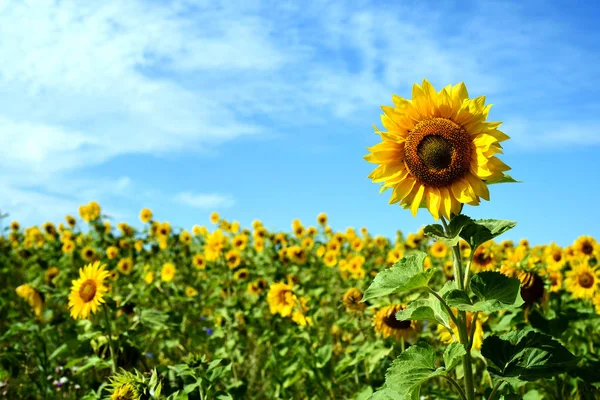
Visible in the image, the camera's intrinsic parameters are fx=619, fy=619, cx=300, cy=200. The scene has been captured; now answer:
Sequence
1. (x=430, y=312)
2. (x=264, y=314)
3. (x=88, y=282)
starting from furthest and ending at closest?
(x=264, y=314) → (x=88, y=282) → (x=430, y=312)

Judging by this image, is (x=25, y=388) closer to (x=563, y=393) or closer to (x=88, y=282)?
(x=88, y=282)

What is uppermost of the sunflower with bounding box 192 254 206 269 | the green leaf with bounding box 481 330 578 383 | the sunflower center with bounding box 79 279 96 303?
the sunflower with bounding box 192 254 206 269

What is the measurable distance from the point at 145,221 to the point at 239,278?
3.70 meters

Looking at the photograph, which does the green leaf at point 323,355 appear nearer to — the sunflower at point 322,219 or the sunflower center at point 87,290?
the sunflower center at point 87,290

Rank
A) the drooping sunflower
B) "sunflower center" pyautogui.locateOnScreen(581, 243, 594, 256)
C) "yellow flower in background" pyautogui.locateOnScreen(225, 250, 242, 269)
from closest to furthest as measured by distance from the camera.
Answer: the drooping sunflower < "sunflower center" pyautogui.locateOnScreen(581, 243, 594, 256) < "yellow flower in background" pyautogui.locateOnScreen(225, 250, 242, 269)

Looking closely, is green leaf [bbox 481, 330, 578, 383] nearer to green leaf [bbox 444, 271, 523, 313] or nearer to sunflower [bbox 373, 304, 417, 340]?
green leaf [bbox 444, 271, 523, 313]

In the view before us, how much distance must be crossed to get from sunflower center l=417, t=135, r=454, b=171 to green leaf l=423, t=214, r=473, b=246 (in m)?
0.21

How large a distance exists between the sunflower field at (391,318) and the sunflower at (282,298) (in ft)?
0.04

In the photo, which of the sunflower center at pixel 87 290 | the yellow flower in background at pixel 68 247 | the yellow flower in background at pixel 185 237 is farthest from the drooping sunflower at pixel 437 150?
the yellow flower in background at pixel 68 247

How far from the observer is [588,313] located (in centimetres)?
388

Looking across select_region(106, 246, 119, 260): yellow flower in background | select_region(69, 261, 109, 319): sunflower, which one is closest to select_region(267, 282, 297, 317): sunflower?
select_region(69, 261, 109, 319): sunflower

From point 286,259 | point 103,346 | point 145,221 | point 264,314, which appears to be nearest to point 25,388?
point 103,346

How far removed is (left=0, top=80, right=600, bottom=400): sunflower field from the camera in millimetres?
2117

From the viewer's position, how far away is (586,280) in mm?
5059
